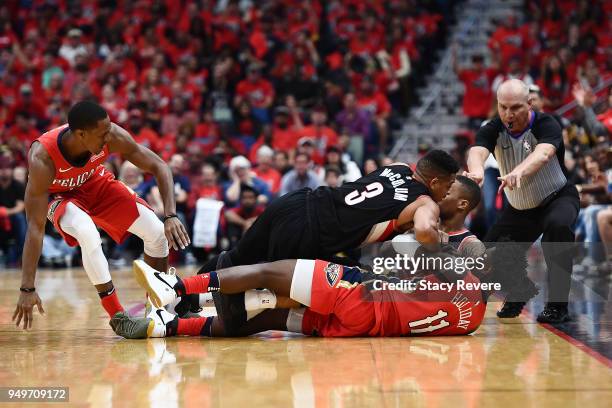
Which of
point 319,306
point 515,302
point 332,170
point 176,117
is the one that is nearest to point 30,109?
point 176,117

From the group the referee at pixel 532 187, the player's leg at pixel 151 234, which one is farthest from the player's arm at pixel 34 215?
the referee at pixel 532 187

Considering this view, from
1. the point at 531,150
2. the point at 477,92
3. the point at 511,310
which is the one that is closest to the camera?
the point at 531,150

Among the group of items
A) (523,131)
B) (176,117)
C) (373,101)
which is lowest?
(523,131)

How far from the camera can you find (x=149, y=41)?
599 inches

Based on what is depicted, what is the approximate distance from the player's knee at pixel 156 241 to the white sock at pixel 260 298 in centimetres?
87

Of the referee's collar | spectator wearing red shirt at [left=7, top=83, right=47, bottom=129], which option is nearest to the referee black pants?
the referee's collar

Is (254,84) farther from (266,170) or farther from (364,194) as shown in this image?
(364,194)

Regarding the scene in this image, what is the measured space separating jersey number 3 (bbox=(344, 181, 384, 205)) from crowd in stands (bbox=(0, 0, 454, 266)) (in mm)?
5508

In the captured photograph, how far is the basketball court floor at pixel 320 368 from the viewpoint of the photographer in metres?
3.77

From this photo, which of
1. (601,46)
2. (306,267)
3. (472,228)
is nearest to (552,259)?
(306,267)

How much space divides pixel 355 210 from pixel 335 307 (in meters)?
0.59

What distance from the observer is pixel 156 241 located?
5781 mm

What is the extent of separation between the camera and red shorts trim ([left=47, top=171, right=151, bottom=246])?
5.71 m

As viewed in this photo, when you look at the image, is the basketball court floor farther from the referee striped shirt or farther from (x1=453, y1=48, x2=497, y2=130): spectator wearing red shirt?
(x1=453, y1=48, x2=497, y2=130): spectator wearing red shirt
